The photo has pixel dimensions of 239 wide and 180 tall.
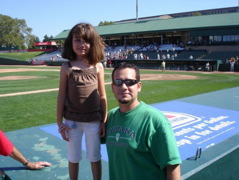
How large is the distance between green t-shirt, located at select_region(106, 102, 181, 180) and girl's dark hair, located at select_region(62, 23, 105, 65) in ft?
2.59

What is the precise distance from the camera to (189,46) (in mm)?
36594

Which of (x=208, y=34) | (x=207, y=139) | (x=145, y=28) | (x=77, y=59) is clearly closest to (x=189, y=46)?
(x=208, y=34)

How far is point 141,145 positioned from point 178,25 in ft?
127

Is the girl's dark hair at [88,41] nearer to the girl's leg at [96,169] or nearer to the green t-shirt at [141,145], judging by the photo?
the green t-shirt at [141,145]

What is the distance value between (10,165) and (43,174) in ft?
2.04

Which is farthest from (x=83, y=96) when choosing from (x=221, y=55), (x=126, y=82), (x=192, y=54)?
(x=192, y=54)

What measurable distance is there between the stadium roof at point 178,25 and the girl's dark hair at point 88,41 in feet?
109

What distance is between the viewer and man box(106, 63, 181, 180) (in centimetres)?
172

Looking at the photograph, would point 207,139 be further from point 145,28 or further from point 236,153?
point 145,28

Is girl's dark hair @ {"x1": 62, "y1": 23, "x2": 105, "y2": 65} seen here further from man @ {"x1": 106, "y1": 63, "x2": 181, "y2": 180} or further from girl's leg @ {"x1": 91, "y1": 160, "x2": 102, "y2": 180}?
girl's leg @ {"x1": 91, "y1": 160, "x2": 102, "y2": 180}

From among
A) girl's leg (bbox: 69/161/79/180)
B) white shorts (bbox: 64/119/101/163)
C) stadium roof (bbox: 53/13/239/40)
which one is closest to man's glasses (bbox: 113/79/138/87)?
white shorts (bbox: 64/119/101/163)

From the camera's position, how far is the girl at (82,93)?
2.44 metres

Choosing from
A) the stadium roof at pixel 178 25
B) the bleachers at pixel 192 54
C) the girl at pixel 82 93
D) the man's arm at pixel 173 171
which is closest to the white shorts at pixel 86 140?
the girl at pixel 82 93

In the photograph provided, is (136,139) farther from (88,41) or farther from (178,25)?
(178,25)
